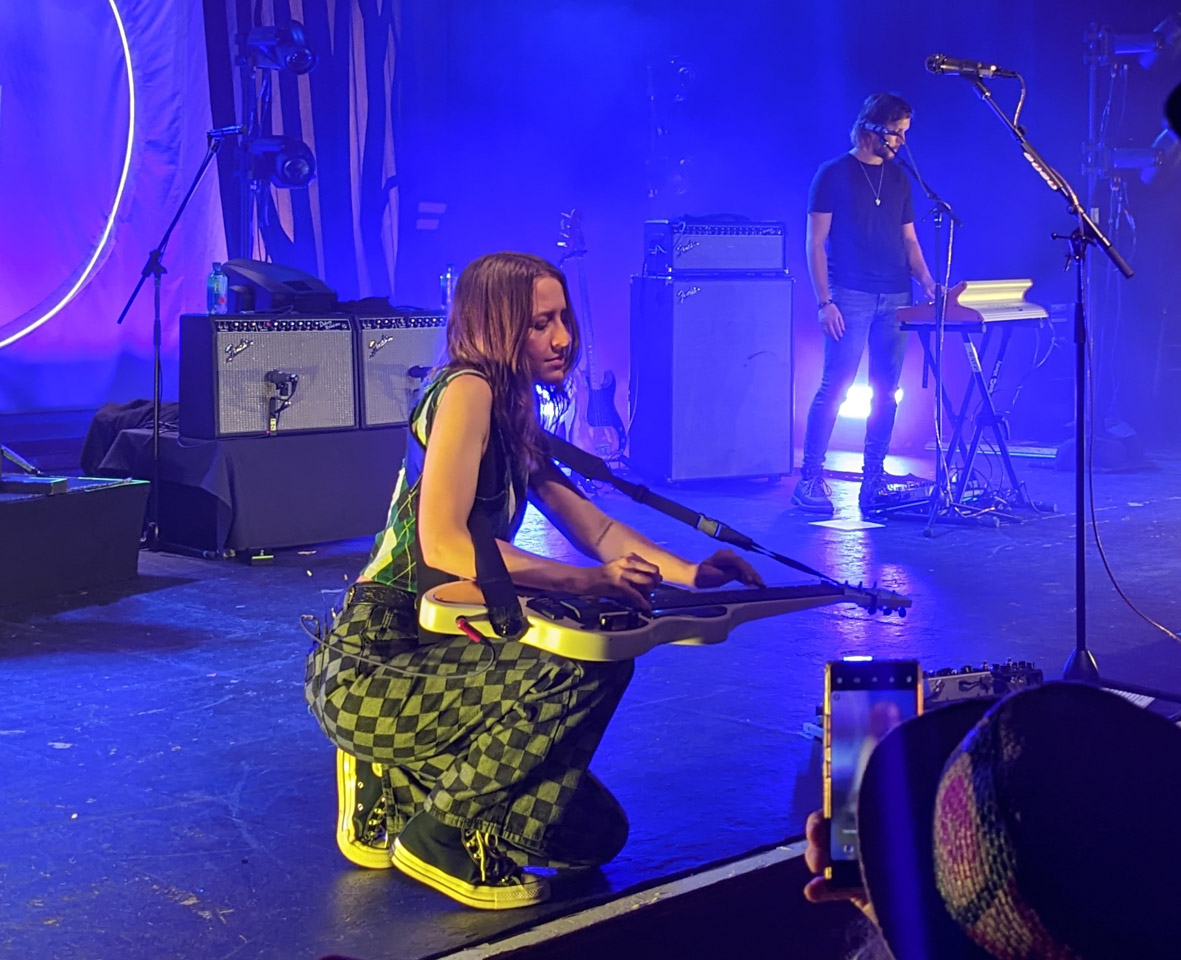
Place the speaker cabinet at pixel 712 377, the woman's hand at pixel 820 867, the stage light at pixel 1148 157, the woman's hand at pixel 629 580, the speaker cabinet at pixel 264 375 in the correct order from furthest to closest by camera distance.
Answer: the stage light at pixel 1148 157 < the speaker cabinet at pixel 712 377 < the speaker cabinet at pixel 264 375 < the woman's hand at pixel 629 580 < the woman's hand at pixel 820 867

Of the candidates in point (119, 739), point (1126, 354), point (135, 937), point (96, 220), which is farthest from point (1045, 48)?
point (135, 937)

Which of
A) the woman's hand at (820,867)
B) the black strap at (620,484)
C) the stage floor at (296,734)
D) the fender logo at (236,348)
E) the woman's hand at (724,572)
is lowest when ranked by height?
the stage floor at (296,734)

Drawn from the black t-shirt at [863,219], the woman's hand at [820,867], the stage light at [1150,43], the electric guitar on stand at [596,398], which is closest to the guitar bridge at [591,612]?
the woman's hand at [820,867]

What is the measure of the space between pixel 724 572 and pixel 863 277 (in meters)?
4.90

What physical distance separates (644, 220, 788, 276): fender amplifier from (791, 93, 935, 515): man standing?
112 cm

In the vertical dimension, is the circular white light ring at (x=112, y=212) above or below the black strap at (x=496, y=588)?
above

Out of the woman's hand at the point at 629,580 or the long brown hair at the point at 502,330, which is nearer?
the woman's hand at the point at 629,580

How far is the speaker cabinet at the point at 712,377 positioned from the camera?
8.48 m

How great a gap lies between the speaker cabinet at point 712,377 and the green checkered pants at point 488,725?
18.6 feet

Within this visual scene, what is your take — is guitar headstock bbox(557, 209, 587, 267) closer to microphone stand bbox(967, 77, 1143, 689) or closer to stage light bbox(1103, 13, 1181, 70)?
stage light bbox(1103, 13, 1181, 70)

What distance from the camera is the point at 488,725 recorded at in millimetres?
2705

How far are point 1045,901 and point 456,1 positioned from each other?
9.58 metres

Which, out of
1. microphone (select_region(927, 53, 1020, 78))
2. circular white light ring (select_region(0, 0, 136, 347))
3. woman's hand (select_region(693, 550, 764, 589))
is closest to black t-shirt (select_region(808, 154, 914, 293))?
microphone (select_region(927, 53, 1020, 78))

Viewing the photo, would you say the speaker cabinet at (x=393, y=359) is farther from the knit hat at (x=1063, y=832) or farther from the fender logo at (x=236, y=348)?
the knit hat at (x=1063, y=832)
